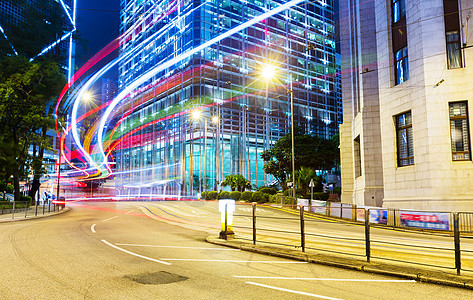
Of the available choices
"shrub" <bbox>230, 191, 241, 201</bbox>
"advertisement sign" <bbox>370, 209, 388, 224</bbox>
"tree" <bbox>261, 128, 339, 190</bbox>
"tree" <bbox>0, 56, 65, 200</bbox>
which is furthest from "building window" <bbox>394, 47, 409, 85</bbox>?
"tree" <bbox>0, 56, 65, 200</bbox>

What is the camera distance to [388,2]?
27.3 meters

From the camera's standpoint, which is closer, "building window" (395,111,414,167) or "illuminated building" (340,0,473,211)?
"illuminated building" (340,0,473,211)

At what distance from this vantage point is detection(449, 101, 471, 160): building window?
21734 millimetres

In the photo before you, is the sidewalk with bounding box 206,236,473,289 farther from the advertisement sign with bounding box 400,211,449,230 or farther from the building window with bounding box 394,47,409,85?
the building window with bounding box 394,47,409,85

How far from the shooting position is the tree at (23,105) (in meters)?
37.1

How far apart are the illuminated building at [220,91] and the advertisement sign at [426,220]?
142 feet

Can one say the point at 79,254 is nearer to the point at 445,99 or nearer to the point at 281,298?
the point at 281,298

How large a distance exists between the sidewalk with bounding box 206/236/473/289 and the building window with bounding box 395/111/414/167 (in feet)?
56.7

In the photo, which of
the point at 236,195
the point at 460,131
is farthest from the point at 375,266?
the point at 236,195

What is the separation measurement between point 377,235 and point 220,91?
56663 millimetres

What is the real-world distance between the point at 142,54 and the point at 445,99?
75.0 m

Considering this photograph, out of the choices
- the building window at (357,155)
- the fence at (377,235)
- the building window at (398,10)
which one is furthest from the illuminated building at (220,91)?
the fence at (377,235)

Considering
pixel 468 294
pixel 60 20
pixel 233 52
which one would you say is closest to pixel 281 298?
pixel 468 294

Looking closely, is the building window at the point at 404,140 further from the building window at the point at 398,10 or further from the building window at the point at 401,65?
the building window at the point at 398,10
